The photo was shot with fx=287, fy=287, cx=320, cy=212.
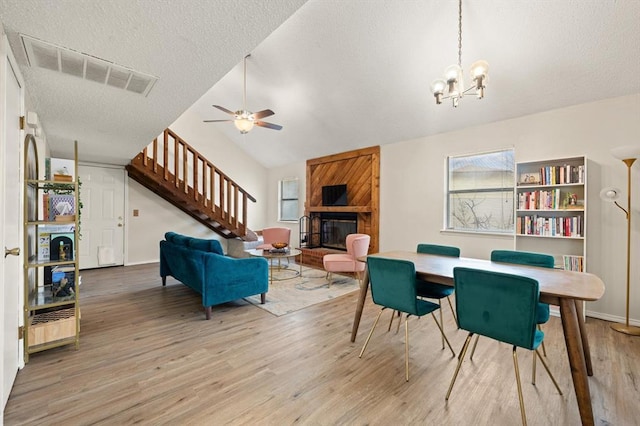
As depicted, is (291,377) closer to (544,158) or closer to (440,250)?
(440,250)

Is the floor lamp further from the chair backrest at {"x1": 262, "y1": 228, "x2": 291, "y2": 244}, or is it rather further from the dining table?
the chair backrest at {"x1": 262, "y1": 228, "x2": 291, "y2": 244}

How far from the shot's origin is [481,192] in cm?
443

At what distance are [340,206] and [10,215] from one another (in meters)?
4.96

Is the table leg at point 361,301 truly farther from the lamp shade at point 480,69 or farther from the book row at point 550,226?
the book row at point 550,226

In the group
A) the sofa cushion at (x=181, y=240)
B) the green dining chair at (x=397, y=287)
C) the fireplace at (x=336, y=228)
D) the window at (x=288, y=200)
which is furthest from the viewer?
the window at (x=288, y=200)

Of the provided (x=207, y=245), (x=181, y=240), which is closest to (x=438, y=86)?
(x=207, y=245)

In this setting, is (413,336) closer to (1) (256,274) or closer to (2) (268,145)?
(1) (256,274)

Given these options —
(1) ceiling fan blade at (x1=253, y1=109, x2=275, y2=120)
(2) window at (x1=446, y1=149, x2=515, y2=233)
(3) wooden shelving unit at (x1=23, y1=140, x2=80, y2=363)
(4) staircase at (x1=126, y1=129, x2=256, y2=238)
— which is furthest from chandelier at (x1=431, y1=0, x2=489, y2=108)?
(4) staircase at (x1=126, y1=129, x2=256, y2=238)

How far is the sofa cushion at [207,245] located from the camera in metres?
3.55

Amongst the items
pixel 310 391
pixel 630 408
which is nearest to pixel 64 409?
pixel 310 391

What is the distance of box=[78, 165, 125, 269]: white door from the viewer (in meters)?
5.68

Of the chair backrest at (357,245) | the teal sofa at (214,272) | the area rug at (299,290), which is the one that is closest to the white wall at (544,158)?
the chair backrest at (357,245)

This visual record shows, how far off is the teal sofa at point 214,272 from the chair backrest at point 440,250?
1.97 meters

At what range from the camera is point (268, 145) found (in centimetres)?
722
